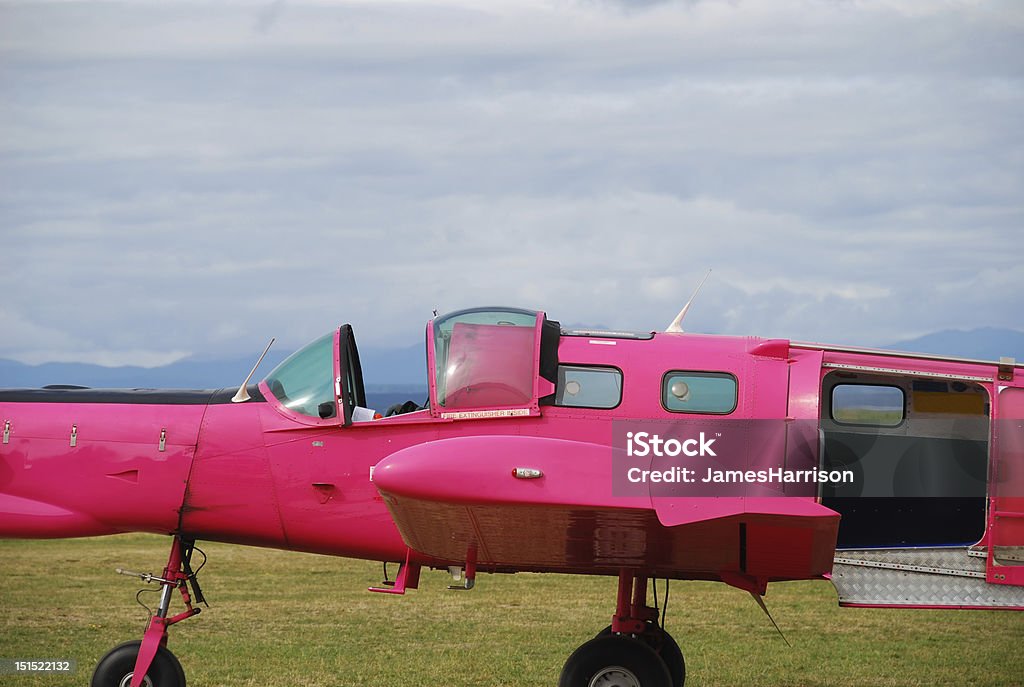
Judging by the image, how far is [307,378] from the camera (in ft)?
31.7

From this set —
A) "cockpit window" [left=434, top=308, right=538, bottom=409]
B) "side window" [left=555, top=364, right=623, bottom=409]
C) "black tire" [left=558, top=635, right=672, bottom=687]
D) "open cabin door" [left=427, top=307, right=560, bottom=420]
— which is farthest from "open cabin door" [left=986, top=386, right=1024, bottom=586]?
"cockpit window" [left=434, top=308, right=538, bottom=409]

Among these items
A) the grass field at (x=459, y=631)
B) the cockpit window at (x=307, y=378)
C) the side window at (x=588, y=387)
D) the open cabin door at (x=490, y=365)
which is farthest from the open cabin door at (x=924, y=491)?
the cockpit window at (x=307, y=378)

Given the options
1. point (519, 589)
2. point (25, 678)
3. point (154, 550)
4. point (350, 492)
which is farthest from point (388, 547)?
point (154, 550)

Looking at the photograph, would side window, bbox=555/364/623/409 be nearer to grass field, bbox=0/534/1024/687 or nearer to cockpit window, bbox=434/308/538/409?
cockpit window, bbox=434/308/538/409

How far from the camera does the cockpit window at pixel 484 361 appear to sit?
362 inches

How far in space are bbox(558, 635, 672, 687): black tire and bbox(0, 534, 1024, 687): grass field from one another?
7.29ft

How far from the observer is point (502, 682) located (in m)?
11.4

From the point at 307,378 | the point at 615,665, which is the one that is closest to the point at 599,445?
the point at 615,665

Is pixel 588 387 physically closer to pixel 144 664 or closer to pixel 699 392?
pixel 699 392

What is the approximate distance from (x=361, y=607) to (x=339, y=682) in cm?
486

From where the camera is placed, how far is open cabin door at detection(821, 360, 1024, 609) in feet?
30.4

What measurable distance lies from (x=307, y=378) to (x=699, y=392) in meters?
3.03

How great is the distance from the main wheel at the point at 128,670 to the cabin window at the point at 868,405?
17.8 ft

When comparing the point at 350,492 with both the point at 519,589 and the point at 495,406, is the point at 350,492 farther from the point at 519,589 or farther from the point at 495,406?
the point at 519,589
